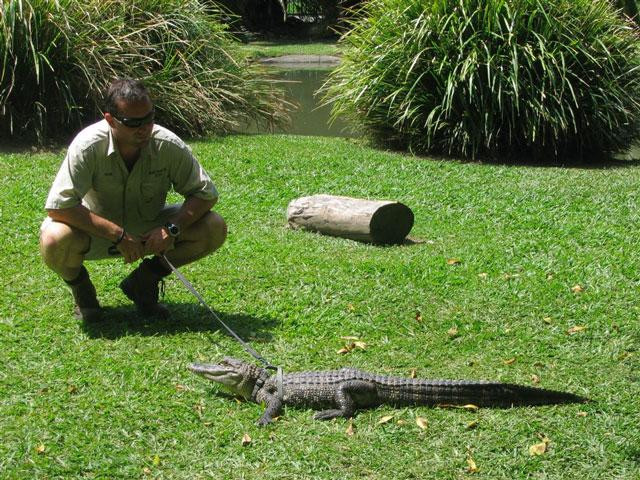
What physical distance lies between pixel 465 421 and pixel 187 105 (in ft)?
21.9

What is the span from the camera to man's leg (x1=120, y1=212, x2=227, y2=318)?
4.73 metres

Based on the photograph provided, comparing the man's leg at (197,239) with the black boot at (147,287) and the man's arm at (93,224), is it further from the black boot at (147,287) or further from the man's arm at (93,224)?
the man's arm at (93,224)

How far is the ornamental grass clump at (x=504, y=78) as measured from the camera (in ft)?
30.1

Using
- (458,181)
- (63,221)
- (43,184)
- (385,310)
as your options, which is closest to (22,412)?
(63,221)

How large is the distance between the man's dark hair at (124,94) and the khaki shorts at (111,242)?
0.68 metres

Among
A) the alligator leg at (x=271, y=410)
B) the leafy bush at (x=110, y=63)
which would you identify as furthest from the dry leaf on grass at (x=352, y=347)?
the leafy bush at (x=110, y=63)

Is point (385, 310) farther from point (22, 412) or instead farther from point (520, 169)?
point (520, 169)

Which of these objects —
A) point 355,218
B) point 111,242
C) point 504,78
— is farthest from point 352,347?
point 504,78

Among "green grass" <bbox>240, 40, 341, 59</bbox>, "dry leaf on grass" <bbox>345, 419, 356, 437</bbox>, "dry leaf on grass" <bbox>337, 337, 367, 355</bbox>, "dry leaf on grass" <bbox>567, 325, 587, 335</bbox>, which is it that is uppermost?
"green grass" <bbox>240, 40, 341, 59</bbox>

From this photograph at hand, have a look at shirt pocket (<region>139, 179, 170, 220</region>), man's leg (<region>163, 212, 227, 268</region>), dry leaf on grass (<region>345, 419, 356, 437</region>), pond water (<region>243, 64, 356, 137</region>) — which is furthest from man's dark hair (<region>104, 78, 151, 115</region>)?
pond water (<region>243, 64, 356, 137</region>)

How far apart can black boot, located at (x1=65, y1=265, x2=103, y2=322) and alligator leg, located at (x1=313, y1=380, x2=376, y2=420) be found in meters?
1.51

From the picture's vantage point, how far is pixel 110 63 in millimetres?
9359

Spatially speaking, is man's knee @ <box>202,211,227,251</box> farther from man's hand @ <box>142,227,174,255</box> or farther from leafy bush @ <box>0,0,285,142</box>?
→ leafy bush @ <box>0,0,285,142</box>

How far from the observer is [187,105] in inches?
385
